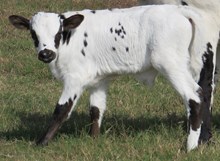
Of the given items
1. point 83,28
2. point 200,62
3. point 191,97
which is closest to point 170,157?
point 191,97

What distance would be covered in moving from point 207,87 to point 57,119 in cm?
163

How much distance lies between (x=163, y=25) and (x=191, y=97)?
78cm

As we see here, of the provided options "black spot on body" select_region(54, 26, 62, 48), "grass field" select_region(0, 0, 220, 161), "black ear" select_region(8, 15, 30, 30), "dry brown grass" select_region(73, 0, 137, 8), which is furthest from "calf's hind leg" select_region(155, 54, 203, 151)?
"dry brown grass" select_region(73, 0, 137, 8)

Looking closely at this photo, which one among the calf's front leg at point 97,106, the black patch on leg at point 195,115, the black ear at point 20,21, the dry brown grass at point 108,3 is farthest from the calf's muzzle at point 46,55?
the dry brown grass at point 108,3

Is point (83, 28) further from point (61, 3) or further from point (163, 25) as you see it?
point (61, 3)

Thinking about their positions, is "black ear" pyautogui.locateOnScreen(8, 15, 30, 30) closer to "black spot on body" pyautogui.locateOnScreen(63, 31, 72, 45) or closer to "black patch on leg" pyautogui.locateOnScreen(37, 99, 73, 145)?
"black spot on body" pyautogui.locateOnScreen(63, 31, 72, 45)

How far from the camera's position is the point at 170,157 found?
713 centimetres

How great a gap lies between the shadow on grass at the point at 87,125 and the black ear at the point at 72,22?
3.81 feet

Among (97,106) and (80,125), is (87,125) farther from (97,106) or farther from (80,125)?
(80,125)

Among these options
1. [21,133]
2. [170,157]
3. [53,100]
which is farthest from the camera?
[53,100]

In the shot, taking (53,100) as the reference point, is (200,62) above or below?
above

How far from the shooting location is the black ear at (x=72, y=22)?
7.69 metres

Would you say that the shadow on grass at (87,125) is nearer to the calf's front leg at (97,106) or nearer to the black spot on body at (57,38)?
the calf's front leg at (97,106)

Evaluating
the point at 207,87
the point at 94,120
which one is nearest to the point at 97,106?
the point at 94,120
